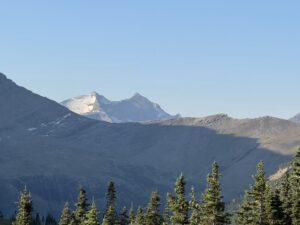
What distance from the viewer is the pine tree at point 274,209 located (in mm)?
69062

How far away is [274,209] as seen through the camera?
69.7 m

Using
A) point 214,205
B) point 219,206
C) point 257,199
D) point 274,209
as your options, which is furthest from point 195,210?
point 219,206

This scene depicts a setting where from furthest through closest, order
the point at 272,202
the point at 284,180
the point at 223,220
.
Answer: the point at 284,180, the point at 272,202, the point at 223,220

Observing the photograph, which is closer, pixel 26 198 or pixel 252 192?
pixel 252 192

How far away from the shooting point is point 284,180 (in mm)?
84688

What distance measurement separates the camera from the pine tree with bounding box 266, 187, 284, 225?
227 ft

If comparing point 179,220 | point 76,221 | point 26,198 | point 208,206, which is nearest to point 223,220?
point 208,206

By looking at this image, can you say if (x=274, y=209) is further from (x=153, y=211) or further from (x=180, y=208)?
(x=153, y=211)

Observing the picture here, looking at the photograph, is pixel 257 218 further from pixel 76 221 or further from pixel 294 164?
pixel 76 221

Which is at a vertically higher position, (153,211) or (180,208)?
(153,211)

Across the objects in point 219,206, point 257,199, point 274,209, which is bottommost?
point 219,206

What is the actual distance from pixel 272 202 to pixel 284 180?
49.9 ft

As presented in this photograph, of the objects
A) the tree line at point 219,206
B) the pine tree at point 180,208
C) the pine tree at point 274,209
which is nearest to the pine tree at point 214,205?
the tree line at point 219,206

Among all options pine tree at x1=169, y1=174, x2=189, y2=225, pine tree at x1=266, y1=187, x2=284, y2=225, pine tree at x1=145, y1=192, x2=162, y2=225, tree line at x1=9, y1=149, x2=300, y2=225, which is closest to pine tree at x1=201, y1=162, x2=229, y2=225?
tree line at x1=9, y1=149, x2=300, y2=225
